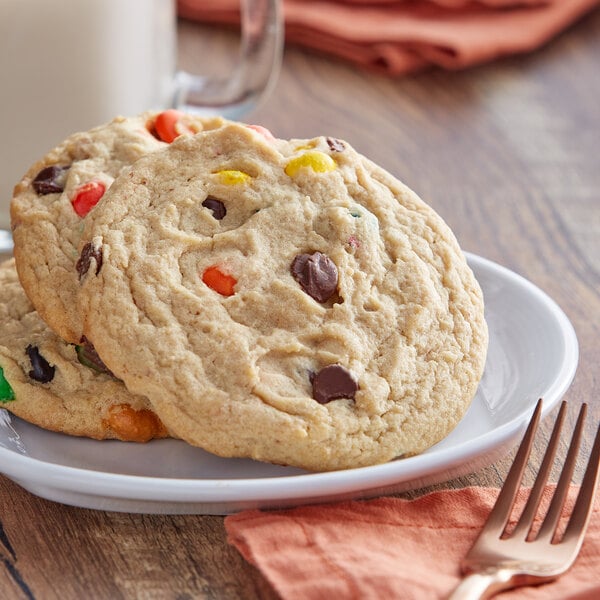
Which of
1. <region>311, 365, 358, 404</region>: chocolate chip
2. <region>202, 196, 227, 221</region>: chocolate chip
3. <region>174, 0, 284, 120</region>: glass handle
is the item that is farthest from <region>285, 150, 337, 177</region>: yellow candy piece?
<region>174, 0, 284, 120</region>: glass handle

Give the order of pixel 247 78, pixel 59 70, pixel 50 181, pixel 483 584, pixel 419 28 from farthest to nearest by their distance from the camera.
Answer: pixel 419 28
pixel 247 78
pixel 59 70
pixel 50 181
pixel 483 584

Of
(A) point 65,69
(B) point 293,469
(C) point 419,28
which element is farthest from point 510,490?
(C) point 419,28

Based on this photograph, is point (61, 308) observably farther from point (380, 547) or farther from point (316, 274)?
point (380, 547)

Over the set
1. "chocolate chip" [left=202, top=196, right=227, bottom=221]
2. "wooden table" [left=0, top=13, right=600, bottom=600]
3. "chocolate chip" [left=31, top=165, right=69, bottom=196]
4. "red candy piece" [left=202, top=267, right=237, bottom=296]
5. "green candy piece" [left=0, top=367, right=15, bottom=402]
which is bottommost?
"wooden table" [left=0, top=13, right=600, bottom=600]

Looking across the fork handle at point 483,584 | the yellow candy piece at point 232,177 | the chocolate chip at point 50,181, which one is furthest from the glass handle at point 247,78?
the fork handle at point 483,584

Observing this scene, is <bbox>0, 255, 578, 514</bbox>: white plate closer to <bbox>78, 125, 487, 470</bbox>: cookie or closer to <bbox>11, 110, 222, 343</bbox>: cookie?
<bbox>78, 125, 487, 470</bbox>: cookie
